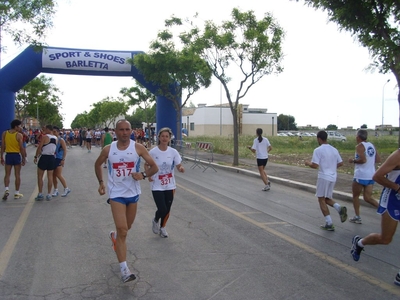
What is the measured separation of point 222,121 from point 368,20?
6165 centimetres

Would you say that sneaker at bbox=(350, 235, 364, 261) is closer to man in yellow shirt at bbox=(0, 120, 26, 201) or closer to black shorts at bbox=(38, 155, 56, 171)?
black shorts at bbox=(38, 155, 56, 171)

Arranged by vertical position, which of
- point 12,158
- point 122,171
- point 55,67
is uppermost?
point 55,67

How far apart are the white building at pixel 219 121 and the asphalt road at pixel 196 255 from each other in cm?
5980

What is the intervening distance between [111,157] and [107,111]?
7731cm

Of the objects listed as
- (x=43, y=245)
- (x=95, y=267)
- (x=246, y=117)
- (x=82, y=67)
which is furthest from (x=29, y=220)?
(x=246, y=117)

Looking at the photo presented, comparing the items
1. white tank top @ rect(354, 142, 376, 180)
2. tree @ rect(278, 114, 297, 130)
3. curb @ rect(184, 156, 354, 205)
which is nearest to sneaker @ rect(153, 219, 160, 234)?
white tank top @ rect(354, 142, 376, 180)

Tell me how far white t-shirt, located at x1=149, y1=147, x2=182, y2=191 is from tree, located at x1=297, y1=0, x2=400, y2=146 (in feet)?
23.4

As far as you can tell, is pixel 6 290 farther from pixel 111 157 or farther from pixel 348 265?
pixel 348 265

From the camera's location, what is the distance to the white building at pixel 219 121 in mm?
72500

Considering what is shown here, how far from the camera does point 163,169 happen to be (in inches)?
275

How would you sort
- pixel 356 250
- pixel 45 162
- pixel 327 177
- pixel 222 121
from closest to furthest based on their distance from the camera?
pixel 356 250
pixel 327 177
pixel 45 162
pixel 222 121

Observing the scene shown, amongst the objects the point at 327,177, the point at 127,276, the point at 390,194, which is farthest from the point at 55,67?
the point at 390,194

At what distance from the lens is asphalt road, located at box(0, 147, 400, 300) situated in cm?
481

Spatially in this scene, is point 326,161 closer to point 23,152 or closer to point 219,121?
point 23,152
